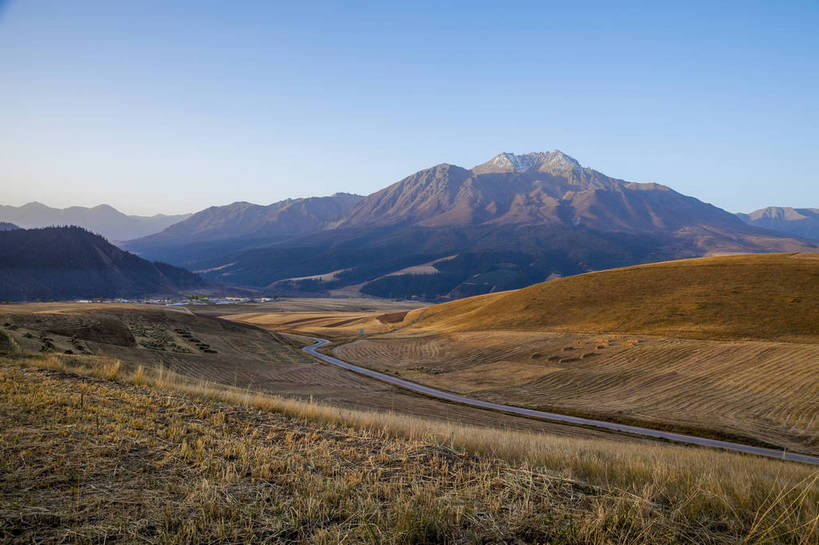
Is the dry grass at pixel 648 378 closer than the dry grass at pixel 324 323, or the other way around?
the dry grass at pixel 648 378

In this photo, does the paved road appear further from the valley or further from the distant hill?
the distant hill

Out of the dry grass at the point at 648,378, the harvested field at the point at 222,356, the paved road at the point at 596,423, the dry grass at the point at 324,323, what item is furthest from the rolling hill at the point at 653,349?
the dry grass at the point at 324,323

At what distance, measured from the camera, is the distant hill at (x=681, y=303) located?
2148 inches

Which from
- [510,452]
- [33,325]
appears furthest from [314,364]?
[510,452]

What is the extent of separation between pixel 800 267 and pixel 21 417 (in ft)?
300

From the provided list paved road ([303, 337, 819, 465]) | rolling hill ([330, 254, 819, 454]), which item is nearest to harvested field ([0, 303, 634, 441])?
paved road ([303, 337, 819, 465])

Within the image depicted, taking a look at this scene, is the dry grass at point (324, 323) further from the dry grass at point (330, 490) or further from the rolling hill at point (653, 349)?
the dry grass at point (330, 490)

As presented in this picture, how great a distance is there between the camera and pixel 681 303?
64.7 metres

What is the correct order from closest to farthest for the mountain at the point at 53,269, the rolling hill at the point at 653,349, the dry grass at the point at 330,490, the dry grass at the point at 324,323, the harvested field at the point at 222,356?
the dry grass at the point at 330,490 → the harvested field at the point at 222,356 → the rolling hill at the point at 653,349 → the dry grass at the point at 324,323 → the mountain at the point at 53,269

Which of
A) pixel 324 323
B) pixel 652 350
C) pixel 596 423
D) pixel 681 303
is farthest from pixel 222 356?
pixel 324 323

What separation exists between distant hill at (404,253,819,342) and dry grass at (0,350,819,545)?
5362 centimetres

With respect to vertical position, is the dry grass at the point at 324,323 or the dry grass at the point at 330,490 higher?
the dry grass at the point at 330,490

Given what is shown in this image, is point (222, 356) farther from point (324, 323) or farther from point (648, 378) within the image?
point (324, 323)

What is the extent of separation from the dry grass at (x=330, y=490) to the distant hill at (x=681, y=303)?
53620 mm
